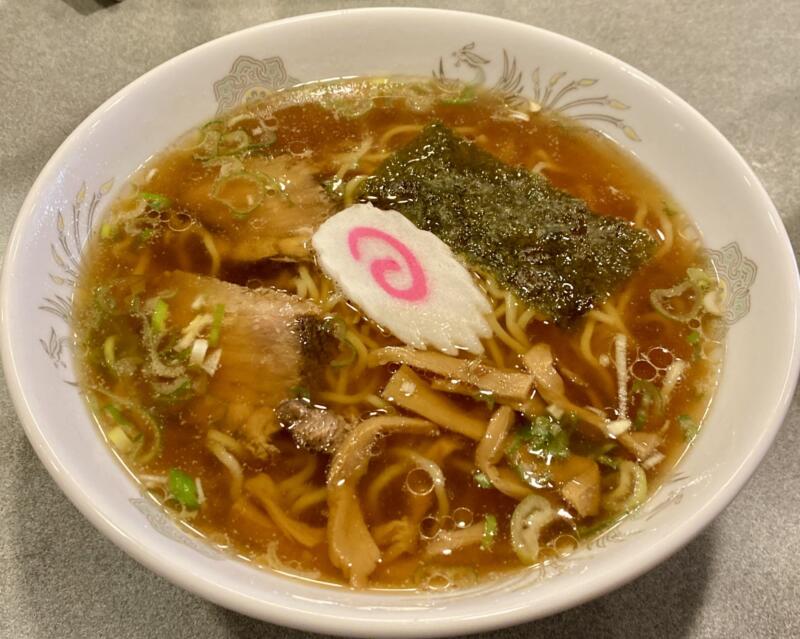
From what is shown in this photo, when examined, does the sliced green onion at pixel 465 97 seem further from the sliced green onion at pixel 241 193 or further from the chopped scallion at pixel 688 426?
the chopped scallion at pixel 688 426

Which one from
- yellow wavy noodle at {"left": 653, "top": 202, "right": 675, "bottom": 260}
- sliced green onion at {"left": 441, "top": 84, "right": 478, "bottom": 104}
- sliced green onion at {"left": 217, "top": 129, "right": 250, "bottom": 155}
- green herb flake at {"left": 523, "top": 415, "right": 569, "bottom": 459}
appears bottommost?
green herb flake at {"left": 523, "top": 415, "right": 569, "bottom": 459}

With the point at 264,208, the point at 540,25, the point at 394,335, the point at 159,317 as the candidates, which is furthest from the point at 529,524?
the point at 540,25

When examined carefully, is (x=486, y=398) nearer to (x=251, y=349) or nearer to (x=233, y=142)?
(x=251, y=349)

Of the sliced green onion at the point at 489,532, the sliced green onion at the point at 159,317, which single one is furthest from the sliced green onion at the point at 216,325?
the sliced green onion at the point at 489,532

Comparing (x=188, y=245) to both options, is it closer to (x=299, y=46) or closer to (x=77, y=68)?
(x=299, y=46)

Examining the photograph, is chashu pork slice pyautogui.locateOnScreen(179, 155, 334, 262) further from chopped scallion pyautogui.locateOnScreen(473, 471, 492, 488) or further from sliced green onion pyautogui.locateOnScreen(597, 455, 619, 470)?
sliced green onion pyautogui.locateOnScreen(597, 455, 619, 470)

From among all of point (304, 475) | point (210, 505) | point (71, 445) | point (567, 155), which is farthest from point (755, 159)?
point (71, 445)

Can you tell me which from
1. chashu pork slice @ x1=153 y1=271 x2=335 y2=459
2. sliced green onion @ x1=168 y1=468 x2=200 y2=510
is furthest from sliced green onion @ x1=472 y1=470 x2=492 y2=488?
sliced green onion @ x1=168 y1=468 x2=200 y2=510

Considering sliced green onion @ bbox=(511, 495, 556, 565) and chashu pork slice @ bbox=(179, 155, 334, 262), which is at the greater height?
chashu pork slice @ bbox=(179, 155, 334, 262)
